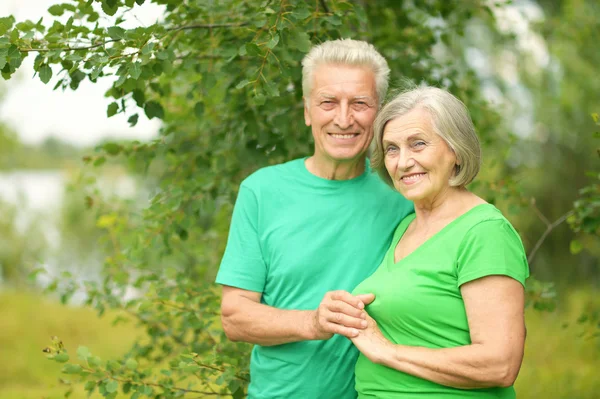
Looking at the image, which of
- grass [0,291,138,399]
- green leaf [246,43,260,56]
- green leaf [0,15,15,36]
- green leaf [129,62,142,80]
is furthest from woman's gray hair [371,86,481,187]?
grass [0,291,138,399]

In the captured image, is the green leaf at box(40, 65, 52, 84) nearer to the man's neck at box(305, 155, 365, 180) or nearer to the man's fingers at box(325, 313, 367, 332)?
the man's neck at box(305, 155, 365, 180)

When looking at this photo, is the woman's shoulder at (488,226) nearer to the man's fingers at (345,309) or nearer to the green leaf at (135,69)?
the man's fingers at (345,309)

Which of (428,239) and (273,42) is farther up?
(273,42)

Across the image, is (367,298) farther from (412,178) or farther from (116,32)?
(116,32)

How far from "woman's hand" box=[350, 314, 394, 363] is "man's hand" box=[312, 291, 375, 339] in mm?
18

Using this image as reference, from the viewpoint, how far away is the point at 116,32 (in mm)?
2713

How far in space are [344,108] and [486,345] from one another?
1.03m

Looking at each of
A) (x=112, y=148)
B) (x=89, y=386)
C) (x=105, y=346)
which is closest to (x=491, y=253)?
(x=89, y=386)

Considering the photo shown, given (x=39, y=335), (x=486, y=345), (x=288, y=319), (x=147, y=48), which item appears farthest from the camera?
(x=39, y=335)

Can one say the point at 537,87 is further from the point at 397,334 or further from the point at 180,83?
the point at 397,334

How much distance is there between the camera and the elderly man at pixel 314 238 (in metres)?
2.41

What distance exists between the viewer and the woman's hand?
6.81ft

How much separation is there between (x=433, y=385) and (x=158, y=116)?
6.27 ft

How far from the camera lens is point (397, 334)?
2.12 meters
